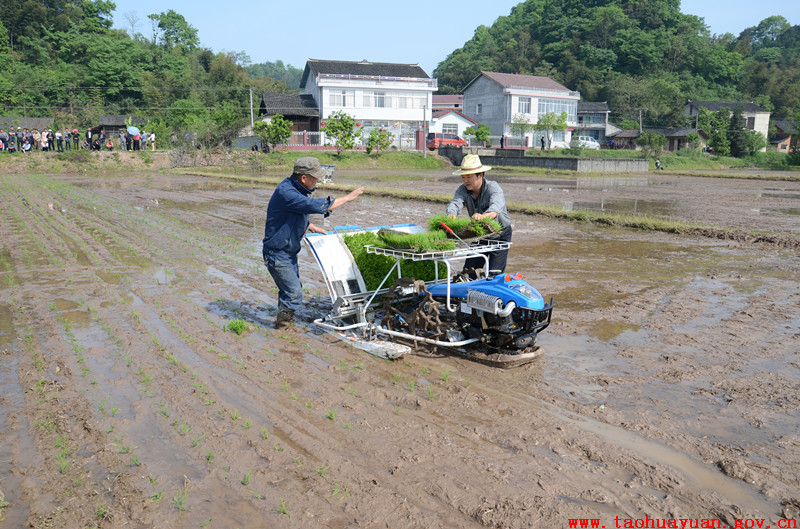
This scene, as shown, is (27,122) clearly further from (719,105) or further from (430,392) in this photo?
(719,105)

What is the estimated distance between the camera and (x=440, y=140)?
49.7 metres

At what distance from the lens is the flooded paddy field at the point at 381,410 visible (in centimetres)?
346

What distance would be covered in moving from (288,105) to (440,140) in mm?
13016

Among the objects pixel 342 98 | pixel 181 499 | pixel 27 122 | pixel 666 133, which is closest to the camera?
pixel 181 499

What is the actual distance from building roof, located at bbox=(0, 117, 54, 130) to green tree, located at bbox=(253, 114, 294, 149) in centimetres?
1548

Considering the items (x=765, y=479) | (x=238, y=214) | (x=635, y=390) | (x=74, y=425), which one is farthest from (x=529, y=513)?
(x=238, y=214)

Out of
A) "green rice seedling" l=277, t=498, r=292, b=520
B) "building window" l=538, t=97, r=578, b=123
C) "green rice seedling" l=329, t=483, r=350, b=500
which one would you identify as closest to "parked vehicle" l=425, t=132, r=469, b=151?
"building window" l=538, t=97, r=578, b=123

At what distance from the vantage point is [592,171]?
3784 centimetres

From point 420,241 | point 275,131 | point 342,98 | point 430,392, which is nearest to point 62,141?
point 275,131

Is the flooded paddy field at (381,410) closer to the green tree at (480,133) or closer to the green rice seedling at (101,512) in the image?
the green rice seedling at (101,512)

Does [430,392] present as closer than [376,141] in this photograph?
Yes

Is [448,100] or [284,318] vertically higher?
[448,100]

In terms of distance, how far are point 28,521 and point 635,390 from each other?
4464mm

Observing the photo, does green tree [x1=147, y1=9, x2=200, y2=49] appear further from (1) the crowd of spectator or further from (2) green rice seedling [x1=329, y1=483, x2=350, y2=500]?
(2) green rice seedling [x1=329, y1=483, x2=350, y2=500]
